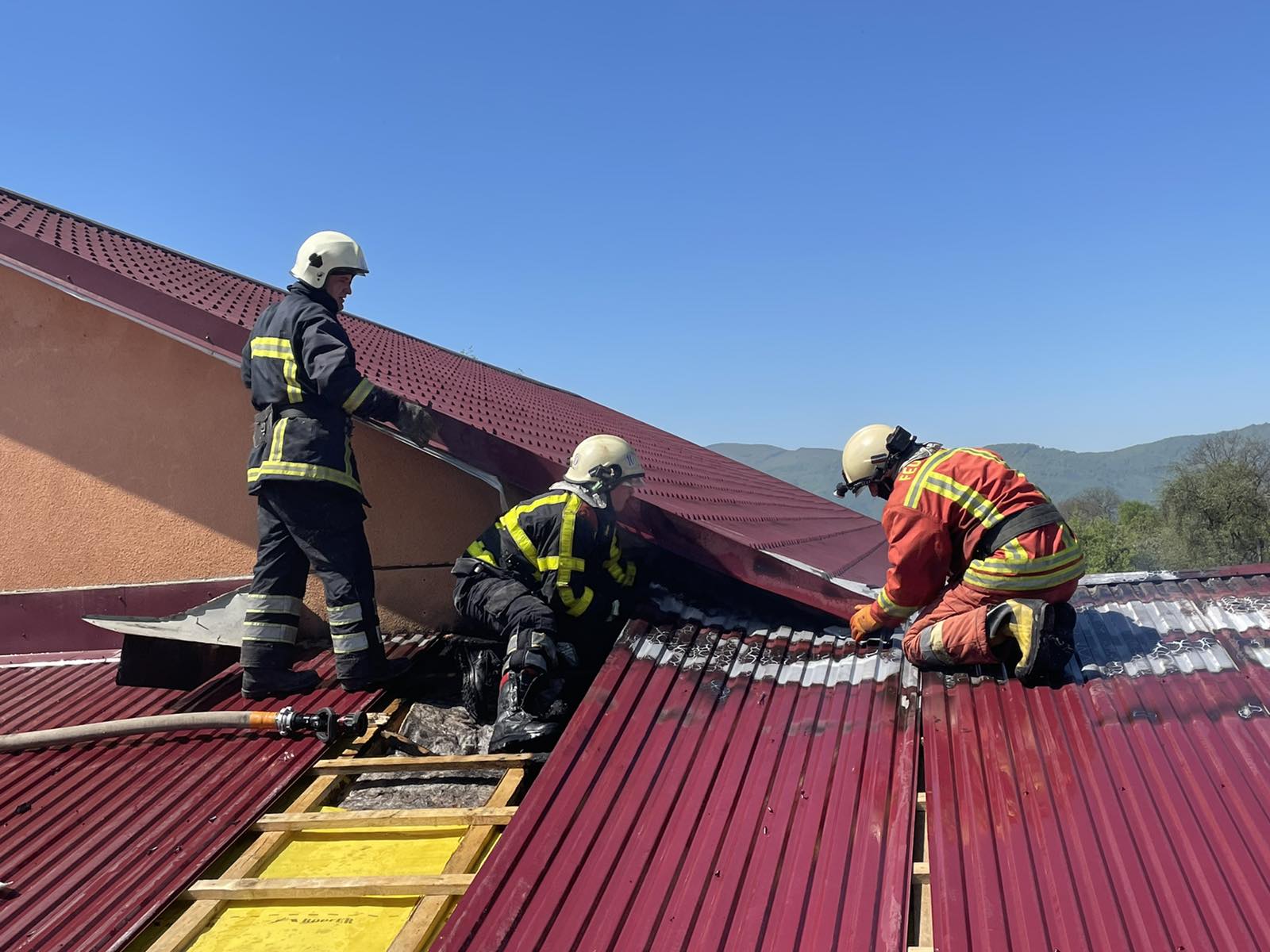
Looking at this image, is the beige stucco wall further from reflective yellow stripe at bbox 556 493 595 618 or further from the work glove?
reflective yellow stripe at bbox 556 493 595 618

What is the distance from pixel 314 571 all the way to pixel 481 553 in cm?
83

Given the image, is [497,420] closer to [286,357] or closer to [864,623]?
[286,357]

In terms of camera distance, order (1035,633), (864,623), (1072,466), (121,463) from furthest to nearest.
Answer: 1. (1072,466)
2. (121,463)
3. (864,623)
4. (1035,633)

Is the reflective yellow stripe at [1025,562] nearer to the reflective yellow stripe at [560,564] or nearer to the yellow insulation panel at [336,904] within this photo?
the reflective yellow stripe at [560,564]

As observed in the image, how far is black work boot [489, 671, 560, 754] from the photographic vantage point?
3639 mm

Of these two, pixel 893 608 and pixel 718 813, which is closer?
pixel 718 813

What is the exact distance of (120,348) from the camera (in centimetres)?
522

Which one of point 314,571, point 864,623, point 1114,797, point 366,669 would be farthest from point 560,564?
point 1114,797

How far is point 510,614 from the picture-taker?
3844 mm

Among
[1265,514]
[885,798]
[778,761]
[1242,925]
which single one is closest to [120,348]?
[778,761]

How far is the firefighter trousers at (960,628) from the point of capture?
10.7ft

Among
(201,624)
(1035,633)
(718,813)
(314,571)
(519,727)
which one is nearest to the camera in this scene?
(718,813)

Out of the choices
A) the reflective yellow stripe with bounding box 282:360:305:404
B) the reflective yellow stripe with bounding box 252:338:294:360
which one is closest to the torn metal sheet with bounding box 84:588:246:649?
the reflective yellow stripe with bounding box 282:360:305:404

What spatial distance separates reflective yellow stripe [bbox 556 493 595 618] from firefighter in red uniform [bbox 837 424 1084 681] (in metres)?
1.29
